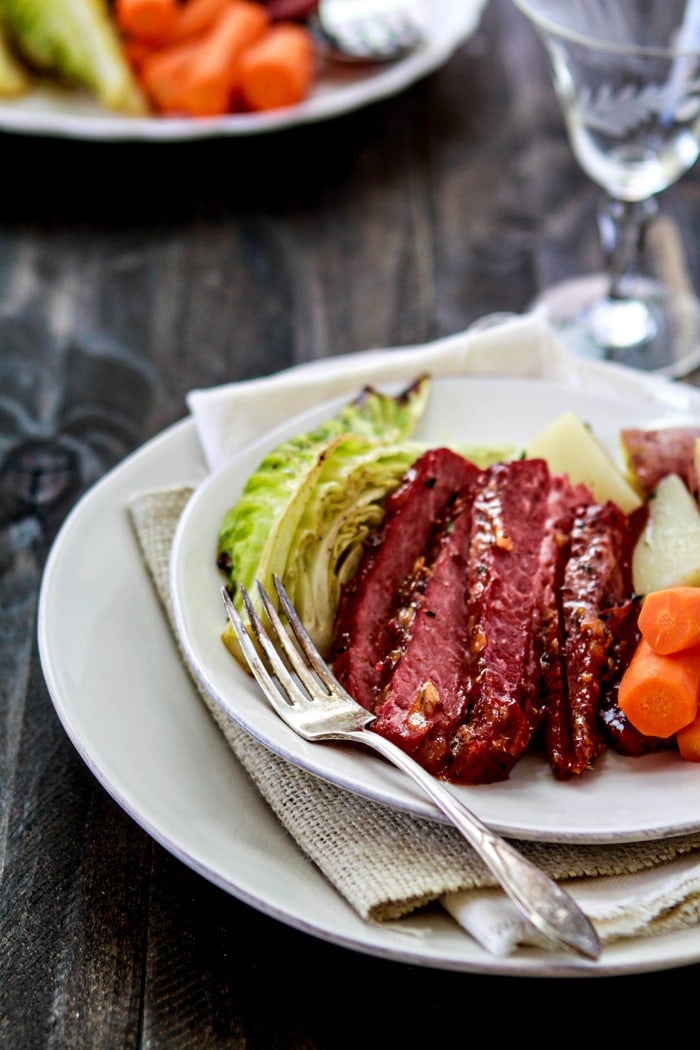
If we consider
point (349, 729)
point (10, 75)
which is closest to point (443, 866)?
point (349, 729)

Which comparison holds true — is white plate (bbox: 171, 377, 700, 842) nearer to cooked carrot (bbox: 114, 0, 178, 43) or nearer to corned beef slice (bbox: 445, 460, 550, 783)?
corned beef slice (bbox: 445, 460, 550, 783)

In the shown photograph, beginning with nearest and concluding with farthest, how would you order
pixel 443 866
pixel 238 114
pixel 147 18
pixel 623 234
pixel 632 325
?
Answer: pixel 443 866 → pixel 623 234 → pixel 632 325 → pixel 147 18 → pixel 238 114

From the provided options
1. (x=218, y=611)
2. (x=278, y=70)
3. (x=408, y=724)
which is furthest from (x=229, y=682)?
(x=278, y=70)

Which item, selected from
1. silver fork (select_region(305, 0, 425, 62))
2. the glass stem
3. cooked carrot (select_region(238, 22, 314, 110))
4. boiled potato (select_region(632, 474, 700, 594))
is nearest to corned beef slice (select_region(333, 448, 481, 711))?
boiled potato (select_region(632, 474, 700, 594))

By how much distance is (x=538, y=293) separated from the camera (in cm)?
463

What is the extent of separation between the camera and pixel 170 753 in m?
2.60

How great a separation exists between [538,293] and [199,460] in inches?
74.7

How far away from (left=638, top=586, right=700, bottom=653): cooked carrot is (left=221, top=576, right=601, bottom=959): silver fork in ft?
1.75

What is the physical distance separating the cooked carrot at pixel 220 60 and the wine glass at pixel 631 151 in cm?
131

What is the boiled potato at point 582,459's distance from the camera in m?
3.03

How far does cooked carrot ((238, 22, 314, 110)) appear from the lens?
15.5 feet

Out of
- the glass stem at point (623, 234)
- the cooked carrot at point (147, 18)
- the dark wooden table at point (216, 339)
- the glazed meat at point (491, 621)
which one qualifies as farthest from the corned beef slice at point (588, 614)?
the cooked carrot at point (147, 18)

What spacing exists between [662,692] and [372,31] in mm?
3667

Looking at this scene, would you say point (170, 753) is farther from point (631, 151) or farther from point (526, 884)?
point (631, 151)
